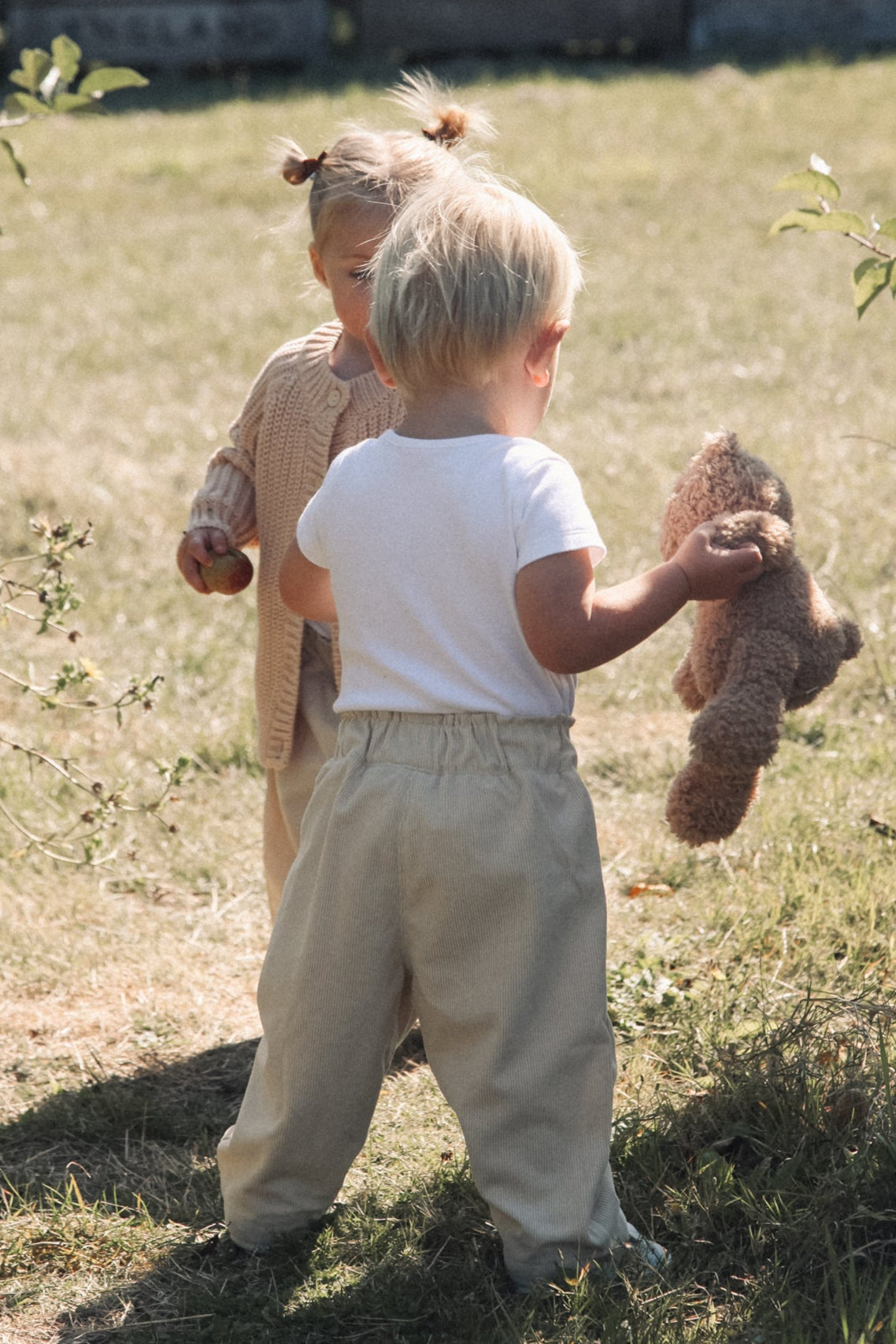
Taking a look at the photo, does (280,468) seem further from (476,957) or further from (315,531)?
(476,957)

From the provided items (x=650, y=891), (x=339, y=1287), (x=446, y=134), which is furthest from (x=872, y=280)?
(x=339, y=1287)

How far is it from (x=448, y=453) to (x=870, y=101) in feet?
39.4

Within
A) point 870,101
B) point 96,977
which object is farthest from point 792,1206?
point 870,101

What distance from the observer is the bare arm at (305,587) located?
2.29 meters

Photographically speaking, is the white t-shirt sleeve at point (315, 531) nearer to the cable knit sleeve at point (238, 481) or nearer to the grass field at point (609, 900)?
the cable knit sleeve at point (238, 481)

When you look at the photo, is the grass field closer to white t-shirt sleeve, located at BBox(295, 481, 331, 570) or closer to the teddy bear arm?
the teddy bear arm

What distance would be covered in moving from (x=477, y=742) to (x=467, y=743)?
1cm

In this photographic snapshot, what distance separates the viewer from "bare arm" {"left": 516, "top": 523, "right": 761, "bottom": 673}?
194 centimetres

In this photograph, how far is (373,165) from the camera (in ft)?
8.21

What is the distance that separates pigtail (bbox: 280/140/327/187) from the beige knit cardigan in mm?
271

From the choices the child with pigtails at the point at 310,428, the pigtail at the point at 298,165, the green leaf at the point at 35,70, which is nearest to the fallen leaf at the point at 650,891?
the child with pigtails at the point at 310,428

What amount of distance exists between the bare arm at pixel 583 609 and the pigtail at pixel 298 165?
0.98m

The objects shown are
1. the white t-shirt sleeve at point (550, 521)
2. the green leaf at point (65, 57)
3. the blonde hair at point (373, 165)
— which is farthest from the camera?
the blonde hair at point (373, 165)

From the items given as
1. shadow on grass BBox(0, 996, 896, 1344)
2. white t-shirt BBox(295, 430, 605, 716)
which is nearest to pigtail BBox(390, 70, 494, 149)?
white t-shirt BBox(295, 430, 605, 716)
